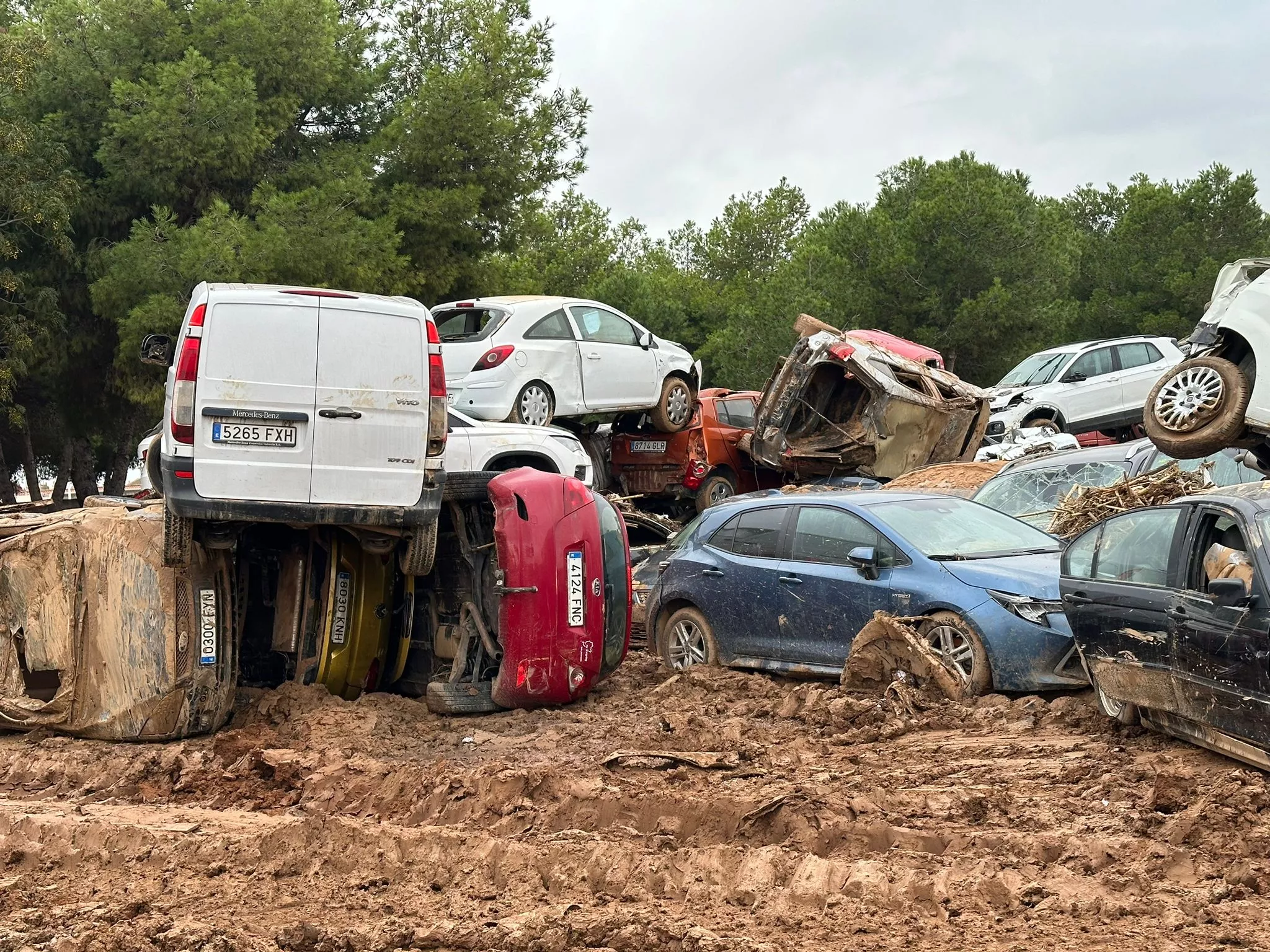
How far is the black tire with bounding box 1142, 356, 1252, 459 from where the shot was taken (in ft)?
33.1

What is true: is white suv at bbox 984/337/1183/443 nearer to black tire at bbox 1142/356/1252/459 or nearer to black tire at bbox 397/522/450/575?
black tire at bbox 1142/356/1252/459

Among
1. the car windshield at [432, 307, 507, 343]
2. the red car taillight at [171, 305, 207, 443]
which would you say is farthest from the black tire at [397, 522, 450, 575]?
the car windshield at [432, 307, 507, 343]

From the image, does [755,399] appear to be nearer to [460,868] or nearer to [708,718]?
[708,718]

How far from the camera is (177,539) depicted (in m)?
8.46

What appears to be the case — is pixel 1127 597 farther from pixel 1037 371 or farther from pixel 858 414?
pixel 1037 371

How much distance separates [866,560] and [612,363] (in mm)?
7458

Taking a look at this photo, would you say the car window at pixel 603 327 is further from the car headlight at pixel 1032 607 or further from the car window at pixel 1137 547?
the car window at pixel 1137 547

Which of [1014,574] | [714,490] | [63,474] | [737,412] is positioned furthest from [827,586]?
Result: [63,474]

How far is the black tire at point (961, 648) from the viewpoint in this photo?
28.6ft

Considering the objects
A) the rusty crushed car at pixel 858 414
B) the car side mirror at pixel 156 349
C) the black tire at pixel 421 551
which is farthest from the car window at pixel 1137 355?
the car side mirror at pixel 156 349

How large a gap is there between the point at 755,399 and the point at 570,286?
22.7m

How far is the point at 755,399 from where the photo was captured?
60.3 ft

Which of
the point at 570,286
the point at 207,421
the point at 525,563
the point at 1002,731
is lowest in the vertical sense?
the point at 1002,731

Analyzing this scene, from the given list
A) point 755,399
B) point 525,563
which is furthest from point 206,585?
point 755,399
